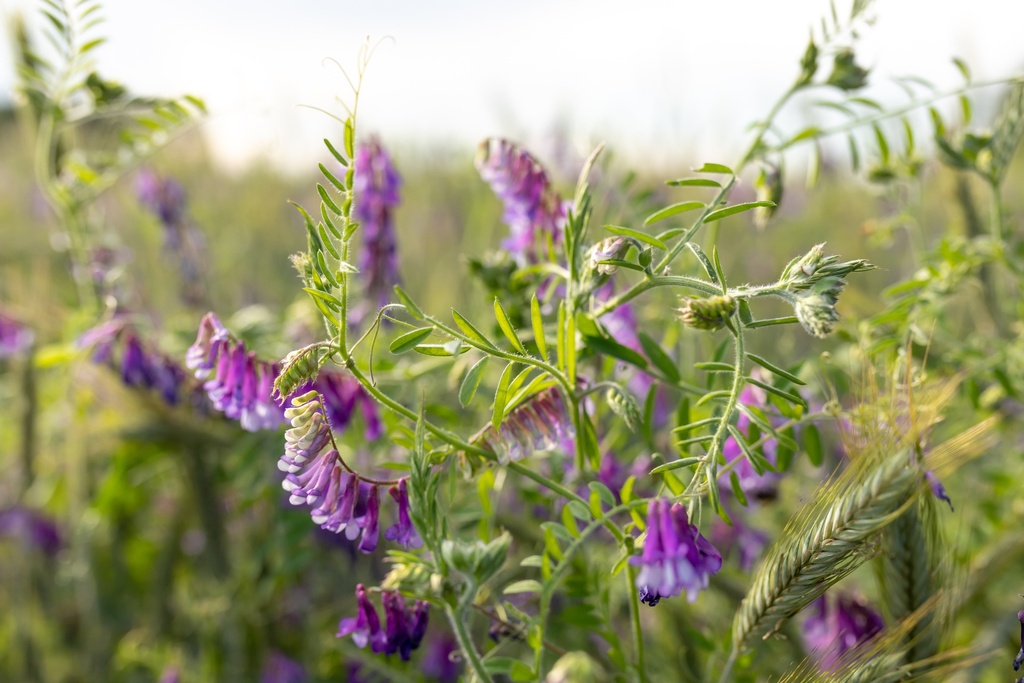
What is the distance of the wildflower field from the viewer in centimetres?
91

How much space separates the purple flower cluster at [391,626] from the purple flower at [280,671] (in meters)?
1.19

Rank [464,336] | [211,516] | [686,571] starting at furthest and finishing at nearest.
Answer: [211,516] < [464,336] < [686,571]

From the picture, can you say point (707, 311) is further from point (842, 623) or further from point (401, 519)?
point (842, 623)

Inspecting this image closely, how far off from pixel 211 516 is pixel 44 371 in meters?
1.04

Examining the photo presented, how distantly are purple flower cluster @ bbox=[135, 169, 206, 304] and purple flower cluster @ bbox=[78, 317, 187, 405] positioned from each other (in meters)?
0.89

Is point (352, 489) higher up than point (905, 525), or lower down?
higher up

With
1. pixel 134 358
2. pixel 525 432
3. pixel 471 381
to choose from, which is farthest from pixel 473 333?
pixel 134 358

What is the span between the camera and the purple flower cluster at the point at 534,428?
3.42ft

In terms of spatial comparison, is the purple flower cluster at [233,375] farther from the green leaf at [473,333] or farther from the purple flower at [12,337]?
the purple flower at [12,337]

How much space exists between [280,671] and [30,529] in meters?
1.01

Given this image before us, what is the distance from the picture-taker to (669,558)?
81 centimetres

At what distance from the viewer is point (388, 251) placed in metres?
1.88

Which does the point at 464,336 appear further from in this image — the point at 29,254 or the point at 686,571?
the point at 29,254

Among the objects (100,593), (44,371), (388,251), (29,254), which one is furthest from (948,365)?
(29,254)
